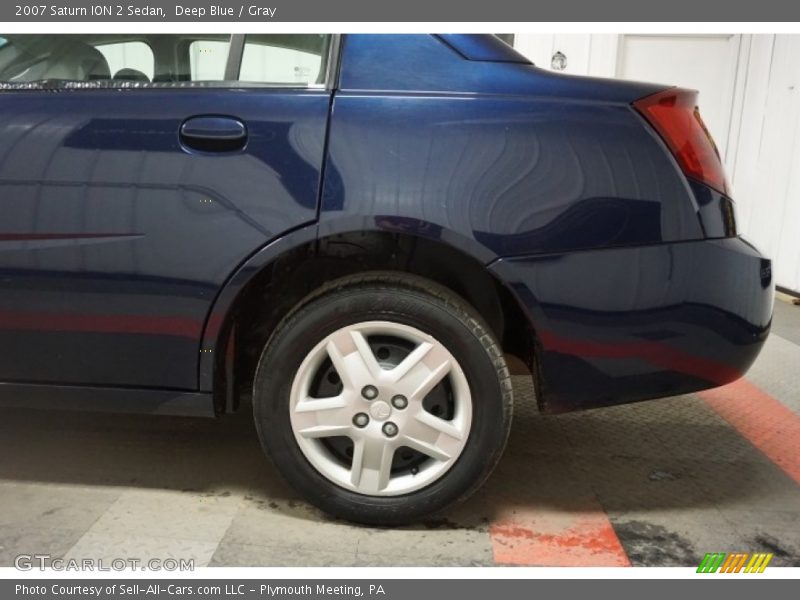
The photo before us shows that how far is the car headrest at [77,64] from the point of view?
1986mm

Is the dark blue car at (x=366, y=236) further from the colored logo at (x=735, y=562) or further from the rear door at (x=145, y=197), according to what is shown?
the colored logo at (x=735, y=562)

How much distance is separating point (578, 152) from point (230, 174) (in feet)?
3.01

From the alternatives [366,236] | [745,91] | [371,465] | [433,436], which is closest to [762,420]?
[433,436]

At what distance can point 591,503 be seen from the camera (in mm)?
2141

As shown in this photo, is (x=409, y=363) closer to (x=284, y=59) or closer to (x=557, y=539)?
(x=557, y=539)

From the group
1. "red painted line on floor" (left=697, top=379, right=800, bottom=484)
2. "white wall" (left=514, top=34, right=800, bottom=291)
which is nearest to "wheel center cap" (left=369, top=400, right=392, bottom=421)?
"red painted line on floor" (left=697, top=379, right=800, bottom=484)

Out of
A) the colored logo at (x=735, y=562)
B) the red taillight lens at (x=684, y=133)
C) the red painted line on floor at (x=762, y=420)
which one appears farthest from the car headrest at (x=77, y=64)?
the red painted line on floor at (x=762, y=420)

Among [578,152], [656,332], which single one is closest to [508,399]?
[656,332]

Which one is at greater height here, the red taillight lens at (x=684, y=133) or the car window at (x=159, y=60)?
the car window at (x=159, y=60)

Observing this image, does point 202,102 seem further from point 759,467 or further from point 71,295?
point 759,467

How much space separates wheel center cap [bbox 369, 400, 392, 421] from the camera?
73.5 inches
